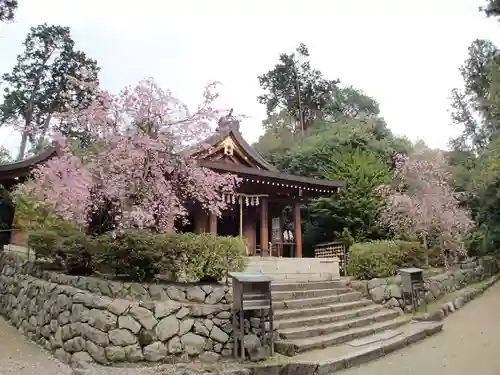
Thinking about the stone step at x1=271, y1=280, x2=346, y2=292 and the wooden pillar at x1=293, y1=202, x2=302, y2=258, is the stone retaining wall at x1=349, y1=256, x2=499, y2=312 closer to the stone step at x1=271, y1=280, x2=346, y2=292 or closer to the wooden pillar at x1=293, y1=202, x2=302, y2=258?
the stone step at x1=271, y1=280, x2=346, y2=292

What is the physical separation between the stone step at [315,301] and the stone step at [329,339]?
1.02m

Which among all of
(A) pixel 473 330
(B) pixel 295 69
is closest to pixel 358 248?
(A) pixel 473 330

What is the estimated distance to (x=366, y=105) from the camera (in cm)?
4216

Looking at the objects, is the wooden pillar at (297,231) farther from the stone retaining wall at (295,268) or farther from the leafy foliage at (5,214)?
the leafy foliage at (5,214)

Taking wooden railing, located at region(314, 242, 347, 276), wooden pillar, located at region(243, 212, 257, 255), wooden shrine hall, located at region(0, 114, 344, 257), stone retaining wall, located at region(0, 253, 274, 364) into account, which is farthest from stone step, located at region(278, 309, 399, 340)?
wooden pillar, located at region(243, 212, 257, 255)

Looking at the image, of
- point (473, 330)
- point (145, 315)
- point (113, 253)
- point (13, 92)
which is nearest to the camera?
point (145, 315)

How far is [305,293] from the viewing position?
363 inches

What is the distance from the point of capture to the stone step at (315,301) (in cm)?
829

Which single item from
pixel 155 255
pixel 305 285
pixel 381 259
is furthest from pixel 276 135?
pixel 155 255

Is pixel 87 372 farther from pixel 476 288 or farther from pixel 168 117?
pixel 476 288

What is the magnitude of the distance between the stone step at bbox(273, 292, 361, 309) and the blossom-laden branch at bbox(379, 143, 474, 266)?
5251 millimetres

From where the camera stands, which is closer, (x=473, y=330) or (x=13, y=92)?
(x=473, y=330)

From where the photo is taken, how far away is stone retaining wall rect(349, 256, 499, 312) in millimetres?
10062

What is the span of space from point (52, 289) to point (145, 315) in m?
2.87
